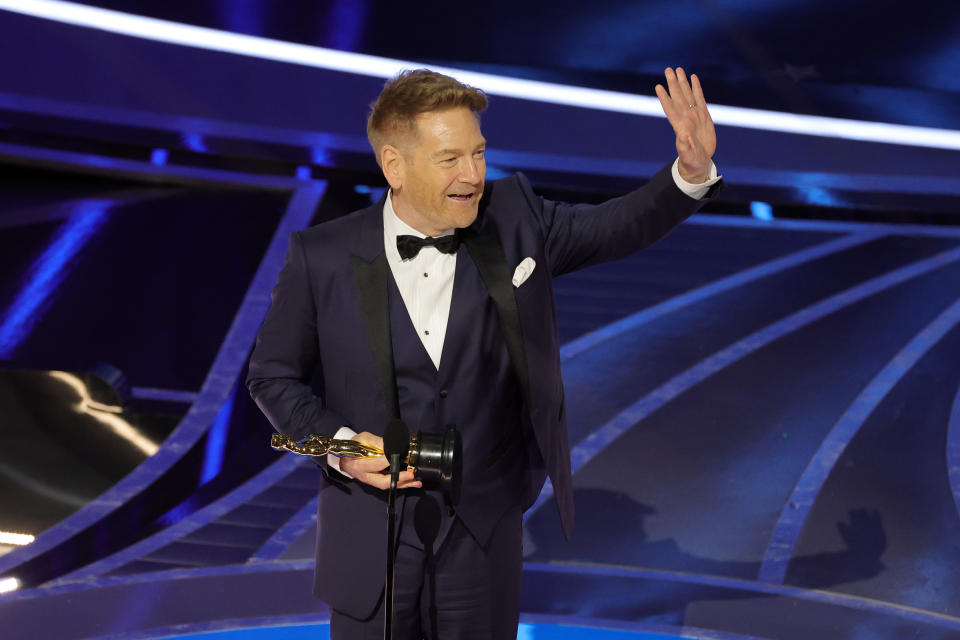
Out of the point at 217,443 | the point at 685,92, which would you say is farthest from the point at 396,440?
the point at 217,443

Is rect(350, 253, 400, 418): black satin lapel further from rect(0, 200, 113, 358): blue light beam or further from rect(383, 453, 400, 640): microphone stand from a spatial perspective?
rect(0, 200, 113, 358): blue light beam

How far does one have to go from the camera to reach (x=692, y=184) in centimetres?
195

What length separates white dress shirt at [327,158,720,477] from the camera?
198 centimetres

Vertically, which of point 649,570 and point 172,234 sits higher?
point 172,234

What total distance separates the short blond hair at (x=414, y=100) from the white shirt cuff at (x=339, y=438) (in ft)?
1.72

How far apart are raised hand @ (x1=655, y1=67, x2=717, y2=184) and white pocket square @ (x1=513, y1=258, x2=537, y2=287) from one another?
1.08 feet

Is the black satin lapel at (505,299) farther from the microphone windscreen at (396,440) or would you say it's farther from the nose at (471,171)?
the microphone windscreen at (396,440)

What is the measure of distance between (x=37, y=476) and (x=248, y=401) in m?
0.99

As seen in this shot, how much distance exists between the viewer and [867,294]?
229 inches

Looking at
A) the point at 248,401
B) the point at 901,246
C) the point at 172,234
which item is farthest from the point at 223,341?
the point at 901,246

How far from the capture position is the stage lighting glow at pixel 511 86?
22.3ft

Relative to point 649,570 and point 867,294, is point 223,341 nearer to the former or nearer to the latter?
point 649,570

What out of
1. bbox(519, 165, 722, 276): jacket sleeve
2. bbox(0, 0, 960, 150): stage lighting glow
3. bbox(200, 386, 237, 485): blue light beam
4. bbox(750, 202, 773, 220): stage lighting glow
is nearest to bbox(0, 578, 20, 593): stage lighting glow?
bbox(200, 386, 237, 485): blue light beam

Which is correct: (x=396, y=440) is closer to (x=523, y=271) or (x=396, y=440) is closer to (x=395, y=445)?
(x=395, y=445)
